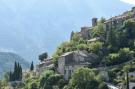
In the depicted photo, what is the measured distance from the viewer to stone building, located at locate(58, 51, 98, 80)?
256ft

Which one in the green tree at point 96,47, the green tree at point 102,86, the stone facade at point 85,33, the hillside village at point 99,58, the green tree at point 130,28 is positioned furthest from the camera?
the stone facade at point 85,33

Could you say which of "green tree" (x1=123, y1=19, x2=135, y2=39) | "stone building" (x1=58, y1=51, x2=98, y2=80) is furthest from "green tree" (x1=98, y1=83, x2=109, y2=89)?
"green tree" (x1=123, y1=19, x2=135, y2=39)

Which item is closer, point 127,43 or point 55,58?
point 127,43

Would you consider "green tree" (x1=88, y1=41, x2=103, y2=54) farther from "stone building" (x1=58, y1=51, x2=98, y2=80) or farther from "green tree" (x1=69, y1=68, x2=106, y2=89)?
"green tree" (x1=69, y1=68, x2=106, y2=89)

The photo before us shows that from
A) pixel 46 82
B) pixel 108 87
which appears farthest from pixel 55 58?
pixel 108 87

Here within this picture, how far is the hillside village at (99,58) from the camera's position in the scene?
67.9 meters

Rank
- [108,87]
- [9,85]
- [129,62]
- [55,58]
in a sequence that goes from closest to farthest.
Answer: [108,87] < [129,62] < [55,58] < [9,85]

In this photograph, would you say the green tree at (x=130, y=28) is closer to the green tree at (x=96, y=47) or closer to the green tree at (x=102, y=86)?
the green tree at (x=96, y=47)

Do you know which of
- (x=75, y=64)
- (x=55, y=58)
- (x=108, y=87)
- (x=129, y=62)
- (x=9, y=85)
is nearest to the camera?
(x=108, y=87)

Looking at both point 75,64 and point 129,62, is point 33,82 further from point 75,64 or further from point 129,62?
point 129,62

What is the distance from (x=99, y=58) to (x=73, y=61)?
4.39m

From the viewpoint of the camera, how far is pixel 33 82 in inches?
3214

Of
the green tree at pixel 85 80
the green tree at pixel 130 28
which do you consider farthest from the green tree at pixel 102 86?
the green tree at pixel 130 28

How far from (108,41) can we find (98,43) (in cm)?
152
